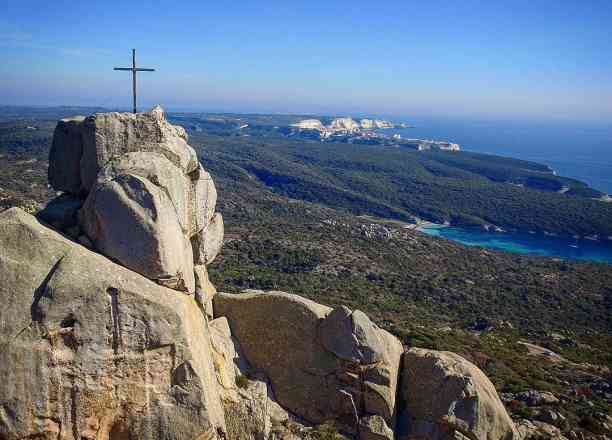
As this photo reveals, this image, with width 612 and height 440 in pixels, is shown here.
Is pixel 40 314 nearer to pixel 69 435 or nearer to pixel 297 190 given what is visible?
pixel 69 435

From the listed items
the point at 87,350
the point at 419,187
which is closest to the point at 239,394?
the point at 87,350

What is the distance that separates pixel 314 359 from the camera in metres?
15.8

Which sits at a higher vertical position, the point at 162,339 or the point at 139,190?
the point at 139,190

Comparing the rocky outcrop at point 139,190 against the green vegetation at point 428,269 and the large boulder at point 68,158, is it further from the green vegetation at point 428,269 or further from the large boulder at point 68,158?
the green vegetation at point 428,269

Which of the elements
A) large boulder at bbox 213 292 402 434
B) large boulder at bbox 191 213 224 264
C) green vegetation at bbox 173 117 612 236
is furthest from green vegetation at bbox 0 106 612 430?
large boulder at bbox 191 213 224 264

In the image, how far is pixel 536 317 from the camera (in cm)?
4659

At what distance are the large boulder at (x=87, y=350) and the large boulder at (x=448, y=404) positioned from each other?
728 cm

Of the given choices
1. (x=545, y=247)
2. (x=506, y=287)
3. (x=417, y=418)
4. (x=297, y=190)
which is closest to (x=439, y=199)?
(x=545, y=247)

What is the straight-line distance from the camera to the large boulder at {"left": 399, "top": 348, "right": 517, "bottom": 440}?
14.9m

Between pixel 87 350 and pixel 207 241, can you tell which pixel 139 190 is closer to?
pixel 87 350

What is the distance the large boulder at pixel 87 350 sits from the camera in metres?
9.98

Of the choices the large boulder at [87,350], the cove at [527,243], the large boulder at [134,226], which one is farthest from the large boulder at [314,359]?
the cove at [527,243]

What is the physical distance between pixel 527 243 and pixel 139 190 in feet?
363

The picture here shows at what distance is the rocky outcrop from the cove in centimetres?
9010
